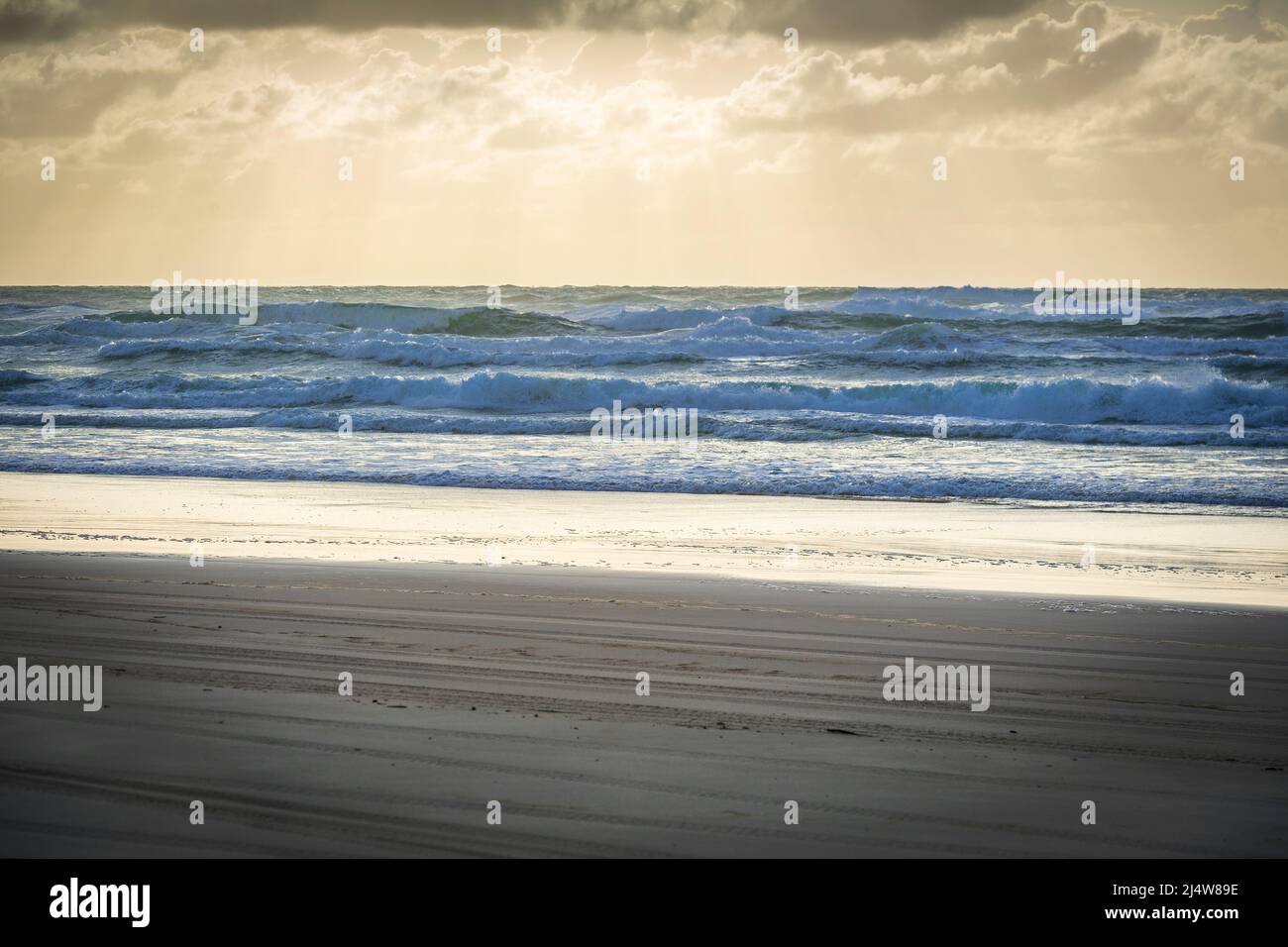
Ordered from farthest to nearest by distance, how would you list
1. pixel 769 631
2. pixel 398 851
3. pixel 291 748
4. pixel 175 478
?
1. pixel 175 478
2. pixel 769 631
3. pixel 291 748
4. pixel 398 851

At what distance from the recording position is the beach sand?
16.0 feet

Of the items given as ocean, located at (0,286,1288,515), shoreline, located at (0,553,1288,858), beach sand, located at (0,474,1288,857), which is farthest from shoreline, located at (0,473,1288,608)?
ocean, located at (0,286,1288,515)

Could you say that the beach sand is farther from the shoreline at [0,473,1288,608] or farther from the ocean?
the ocean

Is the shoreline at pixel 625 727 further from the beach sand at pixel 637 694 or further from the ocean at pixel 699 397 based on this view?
the ocean at pixel 699 397

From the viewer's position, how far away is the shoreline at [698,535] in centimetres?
1095

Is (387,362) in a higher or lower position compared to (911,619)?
higher

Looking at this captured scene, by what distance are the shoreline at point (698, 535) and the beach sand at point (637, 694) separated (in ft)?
0.25

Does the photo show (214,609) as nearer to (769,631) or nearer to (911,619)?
(769,631)

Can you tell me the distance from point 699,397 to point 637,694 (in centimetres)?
2553

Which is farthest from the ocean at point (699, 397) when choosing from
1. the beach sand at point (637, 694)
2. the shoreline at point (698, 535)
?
the beach sand at point (637, 694)

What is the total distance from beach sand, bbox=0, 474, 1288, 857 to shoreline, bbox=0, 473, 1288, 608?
76mm

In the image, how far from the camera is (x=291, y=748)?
18.7 feet

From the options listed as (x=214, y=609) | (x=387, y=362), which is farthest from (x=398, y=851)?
(x=387, y=362)
